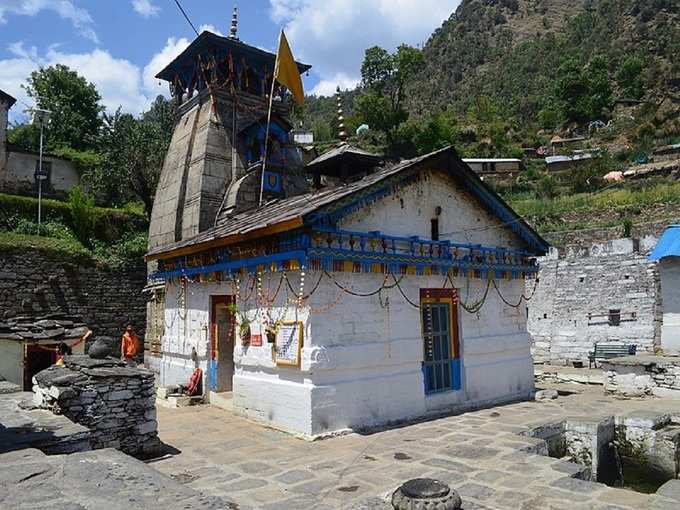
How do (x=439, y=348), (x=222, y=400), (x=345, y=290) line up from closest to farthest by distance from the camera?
1. (x=345, y=290)
2. (x=439, y=348)
3. (x=222, y=400)

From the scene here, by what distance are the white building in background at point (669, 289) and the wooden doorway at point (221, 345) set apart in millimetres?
14508

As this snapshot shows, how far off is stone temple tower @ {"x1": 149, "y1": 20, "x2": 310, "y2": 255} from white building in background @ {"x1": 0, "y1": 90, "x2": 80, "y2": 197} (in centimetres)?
1445

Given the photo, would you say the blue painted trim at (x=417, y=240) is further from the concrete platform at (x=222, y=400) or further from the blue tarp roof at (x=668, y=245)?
the blue tarp roof at (x=668, y=245)

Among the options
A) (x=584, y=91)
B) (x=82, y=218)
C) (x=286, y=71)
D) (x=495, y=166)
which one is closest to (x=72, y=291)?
(x=82, y=218)

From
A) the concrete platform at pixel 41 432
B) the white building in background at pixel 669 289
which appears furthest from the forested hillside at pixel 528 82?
the concrete platform at pixel 41 432

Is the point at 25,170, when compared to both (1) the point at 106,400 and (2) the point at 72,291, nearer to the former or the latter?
(2) the point at 72,291

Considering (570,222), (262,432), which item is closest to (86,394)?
(262,432)

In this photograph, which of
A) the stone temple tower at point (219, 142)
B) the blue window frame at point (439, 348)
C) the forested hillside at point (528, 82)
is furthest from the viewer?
the forested hillside at point (528, 82)

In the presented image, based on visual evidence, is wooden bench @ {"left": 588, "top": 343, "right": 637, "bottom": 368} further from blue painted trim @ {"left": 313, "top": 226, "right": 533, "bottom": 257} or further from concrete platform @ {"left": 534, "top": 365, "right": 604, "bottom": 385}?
blue painted trim @ {"left": 313, "top": 226, "right": 533, "bottom": 257}

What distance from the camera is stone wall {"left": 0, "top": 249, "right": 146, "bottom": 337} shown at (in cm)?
1961

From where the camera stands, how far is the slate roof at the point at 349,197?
9055 mm

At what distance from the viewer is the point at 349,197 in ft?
30.0

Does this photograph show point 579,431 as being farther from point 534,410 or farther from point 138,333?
point 138,333

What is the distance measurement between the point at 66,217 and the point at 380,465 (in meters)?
21.9
